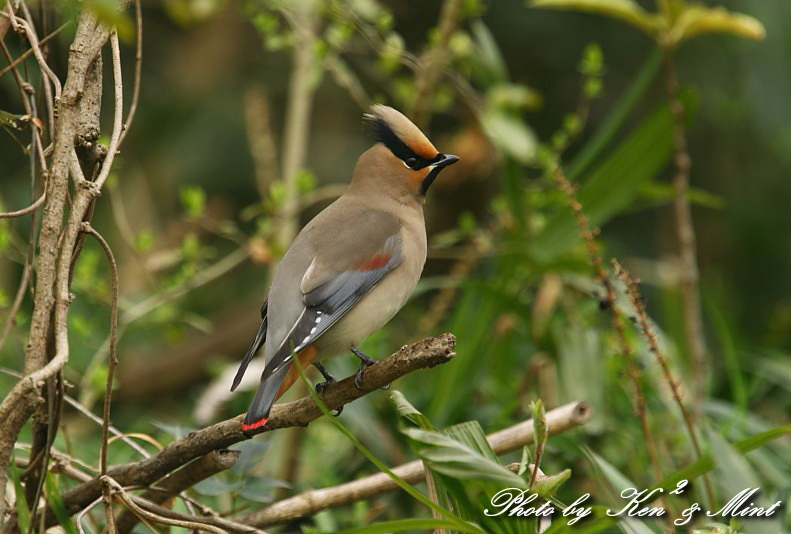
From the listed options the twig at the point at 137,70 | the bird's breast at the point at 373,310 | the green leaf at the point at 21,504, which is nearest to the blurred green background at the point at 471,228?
the twig at the point at 137,70

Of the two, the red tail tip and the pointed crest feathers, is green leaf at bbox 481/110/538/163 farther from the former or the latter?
the red tail tip

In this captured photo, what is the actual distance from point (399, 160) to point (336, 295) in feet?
2.01

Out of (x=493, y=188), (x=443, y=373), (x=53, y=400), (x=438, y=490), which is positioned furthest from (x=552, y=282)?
(x=53, y=400)

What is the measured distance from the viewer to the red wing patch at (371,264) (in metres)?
2.83

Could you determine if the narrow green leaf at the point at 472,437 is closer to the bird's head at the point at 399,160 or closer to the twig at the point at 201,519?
the twig at the point at 201,519

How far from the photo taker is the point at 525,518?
2.22m

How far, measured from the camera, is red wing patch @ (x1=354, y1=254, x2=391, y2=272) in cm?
283

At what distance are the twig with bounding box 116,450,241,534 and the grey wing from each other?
0.23m

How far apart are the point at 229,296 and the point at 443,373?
290 centimetres

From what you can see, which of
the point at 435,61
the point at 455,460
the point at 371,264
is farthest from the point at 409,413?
the point at 435,61

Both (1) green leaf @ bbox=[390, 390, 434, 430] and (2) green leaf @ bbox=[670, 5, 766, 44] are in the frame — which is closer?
(1) green leaf @ bbox=[390, 390, 434, 430]

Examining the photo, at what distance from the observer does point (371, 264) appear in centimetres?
284

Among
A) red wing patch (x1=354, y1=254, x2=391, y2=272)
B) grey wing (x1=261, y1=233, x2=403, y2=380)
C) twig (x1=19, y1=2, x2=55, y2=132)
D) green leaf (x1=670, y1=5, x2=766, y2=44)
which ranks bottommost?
grey wing (x1=261, y1=233, x2=403, y2=380)

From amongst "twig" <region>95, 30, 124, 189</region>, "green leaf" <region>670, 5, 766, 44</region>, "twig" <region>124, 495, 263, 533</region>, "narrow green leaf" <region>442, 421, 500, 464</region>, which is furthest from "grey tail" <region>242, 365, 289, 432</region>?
"green leaf" <region>670, 5, 766, 44</region>
